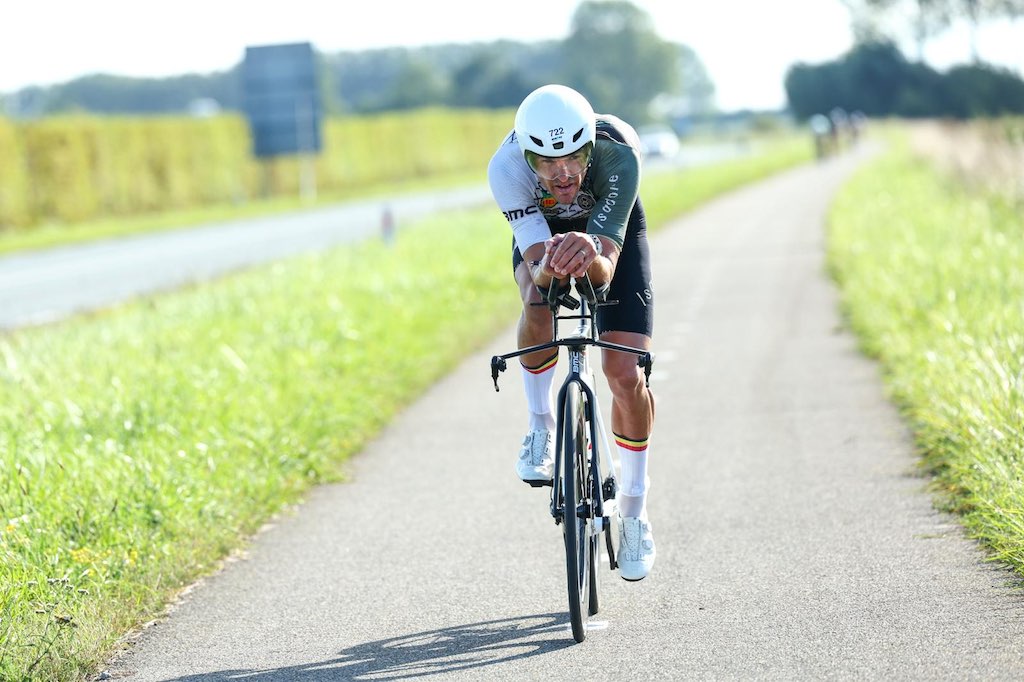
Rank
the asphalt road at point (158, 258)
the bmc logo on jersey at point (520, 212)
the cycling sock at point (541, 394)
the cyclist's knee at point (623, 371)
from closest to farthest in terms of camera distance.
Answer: the bmc logo on jersey at point (520, 212)
the cyclist's knee at point (623, 371)
the cycling sock at point (541, 394)
the asphalt road at point (158, 258)

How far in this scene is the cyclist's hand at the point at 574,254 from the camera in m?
4.65

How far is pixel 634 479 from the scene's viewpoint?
5484 mm

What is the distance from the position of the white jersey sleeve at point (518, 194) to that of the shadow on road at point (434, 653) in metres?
1.41

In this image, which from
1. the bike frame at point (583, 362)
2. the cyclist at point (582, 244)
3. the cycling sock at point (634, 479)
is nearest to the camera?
the cyclist at point (582, 244)

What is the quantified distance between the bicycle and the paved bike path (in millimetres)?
215

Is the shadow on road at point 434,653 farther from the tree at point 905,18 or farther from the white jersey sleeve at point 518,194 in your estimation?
the tree at point 905,18

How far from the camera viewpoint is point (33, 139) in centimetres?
3325

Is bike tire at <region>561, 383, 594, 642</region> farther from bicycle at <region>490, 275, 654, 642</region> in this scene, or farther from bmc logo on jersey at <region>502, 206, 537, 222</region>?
bmc logo on jersey at <region>502, 206, 537, 222</region>

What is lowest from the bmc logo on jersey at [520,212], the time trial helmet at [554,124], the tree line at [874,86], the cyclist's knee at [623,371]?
the tree line at [874,86]

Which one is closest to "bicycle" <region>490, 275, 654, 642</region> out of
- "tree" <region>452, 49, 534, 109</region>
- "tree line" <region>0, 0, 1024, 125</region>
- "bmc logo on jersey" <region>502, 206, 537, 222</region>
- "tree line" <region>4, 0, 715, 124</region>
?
"bmc logo on jersey" <region>502, 206, 537, 222</region>

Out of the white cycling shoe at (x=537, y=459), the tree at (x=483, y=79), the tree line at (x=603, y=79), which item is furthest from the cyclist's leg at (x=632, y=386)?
the tree at (x=483, y=79)

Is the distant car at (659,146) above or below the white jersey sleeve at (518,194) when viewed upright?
below

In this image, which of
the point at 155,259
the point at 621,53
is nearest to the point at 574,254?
the point at 155,259

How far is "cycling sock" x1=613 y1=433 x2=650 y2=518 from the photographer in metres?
5.48
